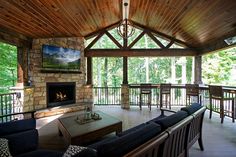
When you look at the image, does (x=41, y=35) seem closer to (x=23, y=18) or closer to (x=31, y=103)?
(x=23, y=18)

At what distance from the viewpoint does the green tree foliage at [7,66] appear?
8.05m

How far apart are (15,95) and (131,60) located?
982 centimetres

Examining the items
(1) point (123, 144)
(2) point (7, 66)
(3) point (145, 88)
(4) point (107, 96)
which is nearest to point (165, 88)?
(3) point (145, 88)

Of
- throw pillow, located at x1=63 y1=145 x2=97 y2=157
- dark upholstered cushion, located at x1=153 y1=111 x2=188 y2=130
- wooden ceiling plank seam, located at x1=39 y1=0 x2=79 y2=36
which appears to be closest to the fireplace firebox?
wooden ceiling plank seam, located at x1=39 y1=0 x2=79 y2=36

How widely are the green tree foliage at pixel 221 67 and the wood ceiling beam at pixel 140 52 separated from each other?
14.8 feet

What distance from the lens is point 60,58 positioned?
648 cm

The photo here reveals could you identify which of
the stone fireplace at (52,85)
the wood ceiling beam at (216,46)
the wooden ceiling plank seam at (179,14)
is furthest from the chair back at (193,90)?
the stone fireplace at (52,85)

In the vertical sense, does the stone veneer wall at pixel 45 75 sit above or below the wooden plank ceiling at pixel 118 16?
below

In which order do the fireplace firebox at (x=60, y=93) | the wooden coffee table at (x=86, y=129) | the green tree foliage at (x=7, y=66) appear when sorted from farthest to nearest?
the green tree foliage at (x=7, y=66) → the fireplace firebox at (x=60, y=93) → the wooden coffee table at (x=86, y=129)

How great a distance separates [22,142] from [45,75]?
4305 mm

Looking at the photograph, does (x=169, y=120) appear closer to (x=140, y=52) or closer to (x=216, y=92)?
(x=216, y=92)

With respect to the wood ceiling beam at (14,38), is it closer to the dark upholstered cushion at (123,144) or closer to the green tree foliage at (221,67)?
the dark upholstered cushion at (123,144)

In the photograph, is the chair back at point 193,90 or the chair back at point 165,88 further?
the chair back at point 165,88

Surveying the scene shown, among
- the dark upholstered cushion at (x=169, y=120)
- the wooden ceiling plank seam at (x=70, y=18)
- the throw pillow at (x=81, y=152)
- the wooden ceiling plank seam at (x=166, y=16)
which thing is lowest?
the throw pillow at (x=81, y=152)
